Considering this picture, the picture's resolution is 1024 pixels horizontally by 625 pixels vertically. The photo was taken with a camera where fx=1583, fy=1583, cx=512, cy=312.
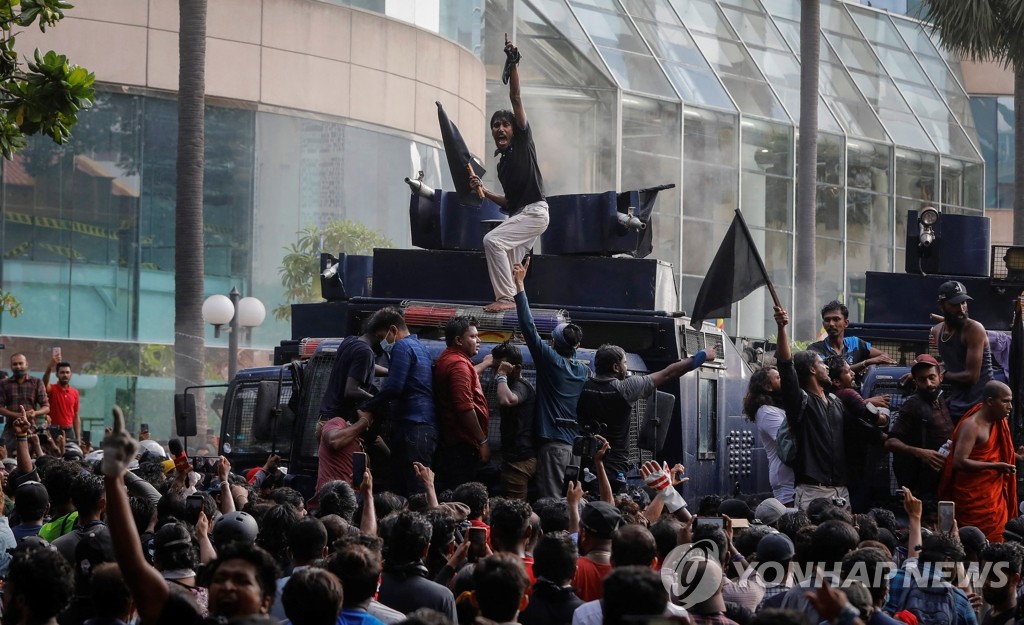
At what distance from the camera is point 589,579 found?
654cm

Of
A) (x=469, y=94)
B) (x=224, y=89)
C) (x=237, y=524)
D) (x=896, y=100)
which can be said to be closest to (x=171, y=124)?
(x=224, y=89)

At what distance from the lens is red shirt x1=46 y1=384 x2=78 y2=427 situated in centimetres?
1770

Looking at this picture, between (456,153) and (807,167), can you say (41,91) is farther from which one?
(807,167)

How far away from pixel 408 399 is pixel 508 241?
2.00 m

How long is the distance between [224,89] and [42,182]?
398 cm

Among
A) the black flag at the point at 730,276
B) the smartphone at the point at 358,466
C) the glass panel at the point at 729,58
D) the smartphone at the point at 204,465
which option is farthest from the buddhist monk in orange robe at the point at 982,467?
the glass panel at the point at 729,58

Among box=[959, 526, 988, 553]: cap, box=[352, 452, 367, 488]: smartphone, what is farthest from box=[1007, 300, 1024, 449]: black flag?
box=[352, 452, 367, 488]: smartphone

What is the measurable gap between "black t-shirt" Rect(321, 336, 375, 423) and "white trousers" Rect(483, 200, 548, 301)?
1598mm

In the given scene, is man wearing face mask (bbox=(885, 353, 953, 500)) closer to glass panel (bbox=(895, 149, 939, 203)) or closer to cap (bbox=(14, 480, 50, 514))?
cap (bbox=(14, 480, 50, 514))

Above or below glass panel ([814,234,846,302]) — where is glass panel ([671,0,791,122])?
above

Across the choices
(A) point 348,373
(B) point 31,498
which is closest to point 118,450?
(B) point 31,498

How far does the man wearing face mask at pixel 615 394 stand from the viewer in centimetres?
1077

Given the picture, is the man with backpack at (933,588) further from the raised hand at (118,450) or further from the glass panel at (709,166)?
the glass panel at (709,166)

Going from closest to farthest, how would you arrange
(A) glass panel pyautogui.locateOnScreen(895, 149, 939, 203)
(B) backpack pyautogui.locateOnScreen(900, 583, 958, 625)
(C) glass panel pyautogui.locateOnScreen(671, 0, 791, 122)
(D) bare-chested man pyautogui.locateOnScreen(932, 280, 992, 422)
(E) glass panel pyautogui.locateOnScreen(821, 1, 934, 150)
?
(B) backpack pyautogui.locateOnScreen(900, 583, 958, 625), (D) bare-chested man pyautogui.locateOnScreen(932, 280, 992, 422), (C) glass panel pyautogui.locateOnScreen(671, 0, 791, 122), (E) glass panel pyautogui.locateOnScreen(821, 1, 934, 150), (A) glass panel pyautogui.locateOnScreen(895, 149, 939, 203)
